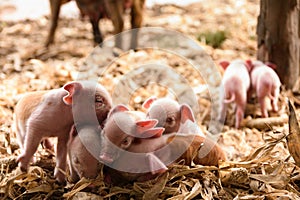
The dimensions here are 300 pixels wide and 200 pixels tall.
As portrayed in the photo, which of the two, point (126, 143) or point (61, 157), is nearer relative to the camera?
point (126, 143)

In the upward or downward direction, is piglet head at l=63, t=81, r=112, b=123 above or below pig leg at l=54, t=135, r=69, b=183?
above

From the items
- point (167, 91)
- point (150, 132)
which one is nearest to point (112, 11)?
point (167, 91)

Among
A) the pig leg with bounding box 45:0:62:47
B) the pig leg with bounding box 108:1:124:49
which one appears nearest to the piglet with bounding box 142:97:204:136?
the pig leg with bounding box 108:1:124:49

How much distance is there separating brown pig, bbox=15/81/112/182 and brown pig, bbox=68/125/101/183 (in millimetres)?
51

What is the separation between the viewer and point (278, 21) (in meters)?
3.30

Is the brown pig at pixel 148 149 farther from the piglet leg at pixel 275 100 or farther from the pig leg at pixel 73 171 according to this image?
the piglet leg at pixel 275 100

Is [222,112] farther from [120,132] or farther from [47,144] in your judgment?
[120,132]

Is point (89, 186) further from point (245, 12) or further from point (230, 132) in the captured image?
point (245, 12)

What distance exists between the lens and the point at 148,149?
1.99m

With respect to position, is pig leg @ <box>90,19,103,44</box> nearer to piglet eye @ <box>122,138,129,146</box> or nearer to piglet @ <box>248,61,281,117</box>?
piglet @ <box>248,61,281,117</box>

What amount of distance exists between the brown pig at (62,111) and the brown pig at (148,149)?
0.33ft

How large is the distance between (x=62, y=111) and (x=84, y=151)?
0.64ft

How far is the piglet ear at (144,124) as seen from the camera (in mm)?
1897

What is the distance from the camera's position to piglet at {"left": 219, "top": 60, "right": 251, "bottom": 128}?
309cm
